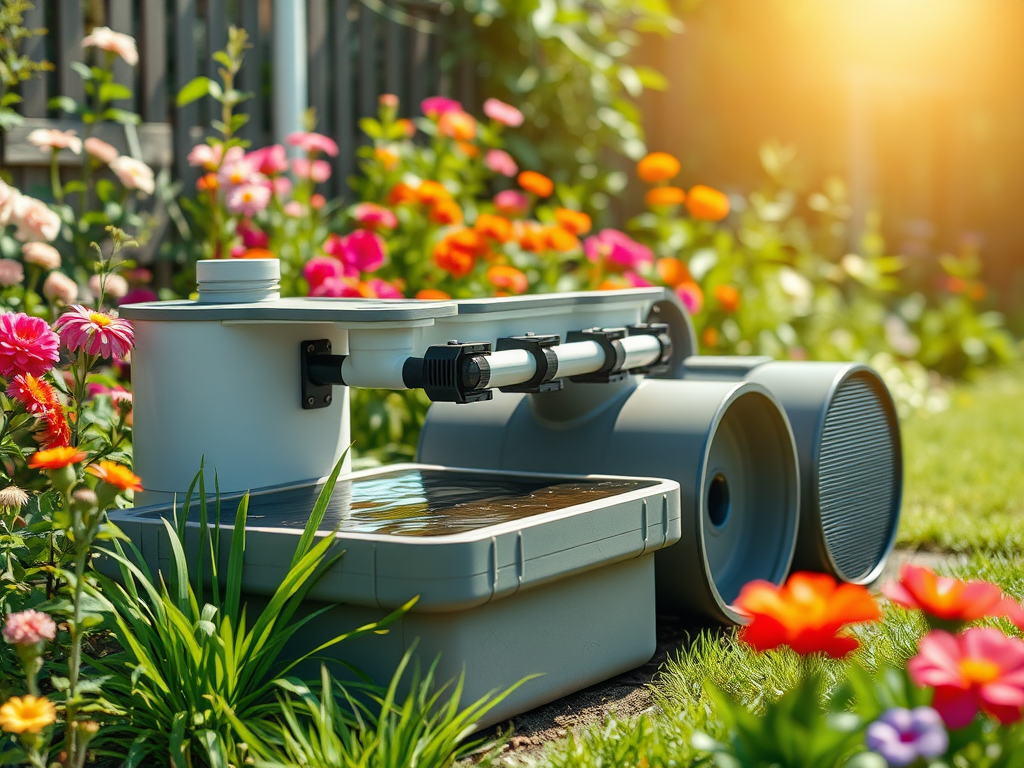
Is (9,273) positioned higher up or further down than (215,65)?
further down

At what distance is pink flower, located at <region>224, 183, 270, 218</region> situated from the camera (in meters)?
3.53

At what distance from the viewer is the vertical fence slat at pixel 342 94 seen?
4832 millimetres

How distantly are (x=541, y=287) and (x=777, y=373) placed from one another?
141 cm

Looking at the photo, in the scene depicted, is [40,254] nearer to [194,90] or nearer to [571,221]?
[194,90]

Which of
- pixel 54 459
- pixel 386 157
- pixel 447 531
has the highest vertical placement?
pixel 386 157

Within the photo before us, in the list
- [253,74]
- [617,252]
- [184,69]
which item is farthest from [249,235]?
[617,252]

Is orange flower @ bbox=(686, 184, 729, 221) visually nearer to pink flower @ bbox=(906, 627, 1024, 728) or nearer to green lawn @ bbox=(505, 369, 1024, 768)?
green lawn @ bbox=(505, 369, 1024, 768)

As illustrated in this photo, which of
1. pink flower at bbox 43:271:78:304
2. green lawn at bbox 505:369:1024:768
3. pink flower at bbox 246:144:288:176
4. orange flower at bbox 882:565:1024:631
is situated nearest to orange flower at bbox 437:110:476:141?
pink flower at bbox 246:144:288:176

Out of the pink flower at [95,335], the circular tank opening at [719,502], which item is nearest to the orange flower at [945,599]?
the circular tank opening at [719,502]

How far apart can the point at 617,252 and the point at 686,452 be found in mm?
1846

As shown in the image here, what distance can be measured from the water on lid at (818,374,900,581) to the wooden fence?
2.39m

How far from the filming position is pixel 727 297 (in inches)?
197

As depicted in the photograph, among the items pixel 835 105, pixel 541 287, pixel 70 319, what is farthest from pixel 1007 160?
pixel 70 319

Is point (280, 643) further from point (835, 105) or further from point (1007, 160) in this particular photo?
point (1007, 160)
